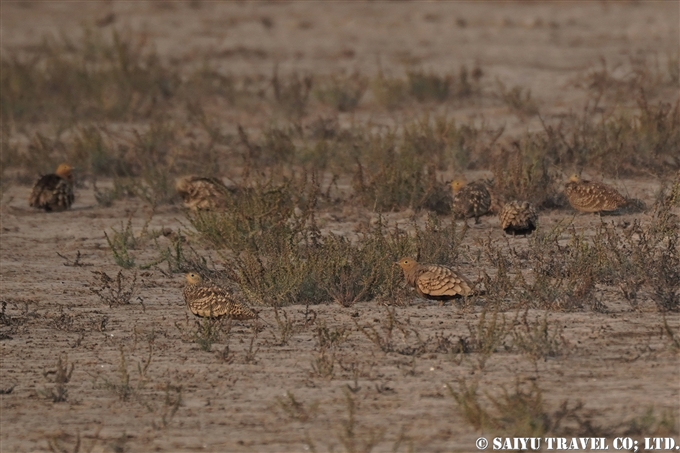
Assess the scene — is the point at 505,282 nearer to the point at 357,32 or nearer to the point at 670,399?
the point at 670,399

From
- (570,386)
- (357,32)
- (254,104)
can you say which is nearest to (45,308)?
(570,386)

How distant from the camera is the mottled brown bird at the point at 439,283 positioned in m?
6.22

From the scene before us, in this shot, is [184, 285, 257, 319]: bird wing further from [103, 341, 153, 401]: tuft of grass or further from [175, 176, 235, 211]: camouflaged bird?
[175, 176, 235, 211]: camouflaged bird

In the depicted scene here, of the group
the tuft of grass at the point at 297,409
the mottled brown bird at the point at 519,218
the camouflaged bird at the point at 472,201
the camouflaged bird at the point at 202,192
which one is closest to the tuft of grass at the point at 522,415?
the tuft of grass at the point at 297,409

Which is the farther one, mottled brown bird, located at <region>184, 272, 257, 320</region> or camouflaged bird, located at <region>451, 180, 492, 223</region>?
camouflaged bird, located at <region>451, 180, 492, 223</region>

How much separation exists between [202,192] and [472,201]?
226cm

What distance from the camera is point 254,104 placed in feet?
41.2

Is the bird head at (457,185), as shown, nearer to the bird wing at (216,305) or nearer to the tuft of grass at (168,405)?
the bird wing at (216,305)

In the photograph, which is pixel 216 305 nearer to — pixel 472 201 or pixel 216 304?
pixel 216 304

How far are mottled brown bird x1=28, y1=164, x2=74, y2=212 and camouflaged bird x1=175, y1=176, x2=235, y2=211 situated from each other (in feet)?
3.30

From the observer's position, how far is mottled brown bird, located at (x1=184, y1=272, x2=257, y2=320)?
19.8ft

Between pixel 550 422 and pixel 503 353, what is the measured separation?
2.84 feet

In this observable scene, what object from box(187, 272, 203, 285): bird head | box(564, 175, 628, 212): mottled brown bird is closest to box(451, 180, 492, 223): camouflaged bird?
box(564, 175, 628, 212): mottled brown bird

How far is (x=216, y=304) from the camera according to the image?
604 centimetres
